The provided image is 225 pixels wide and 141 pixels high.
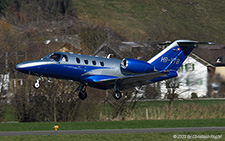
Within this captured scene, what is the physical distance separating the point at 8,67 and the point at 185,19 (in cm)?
12729

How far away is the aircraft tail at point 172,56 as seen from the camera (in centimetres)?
3956

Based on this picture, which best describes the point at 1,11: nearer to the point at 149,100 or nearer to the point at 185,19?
the point at 185,19

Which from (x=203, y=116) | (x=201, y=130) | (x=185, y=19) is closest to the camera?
(x=201, y=130)

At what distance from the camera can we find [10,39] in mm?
73750

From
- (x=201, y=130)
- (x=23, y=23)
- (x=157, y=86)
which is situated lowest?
(x=201, y=130)

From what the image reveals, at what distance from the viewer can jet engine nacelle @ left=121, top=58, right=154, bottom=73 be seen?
35875 mm

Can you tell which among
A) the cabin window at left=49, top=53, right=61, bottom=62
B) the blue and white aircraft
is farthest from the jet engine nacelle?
the cabin window at left=49, top=53, right=61, bottom=62

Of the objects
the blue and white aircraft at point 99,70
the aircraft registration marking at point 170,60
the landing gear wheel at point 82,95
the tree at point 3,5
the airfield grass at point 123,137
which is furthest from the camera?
the tree at point 3,5

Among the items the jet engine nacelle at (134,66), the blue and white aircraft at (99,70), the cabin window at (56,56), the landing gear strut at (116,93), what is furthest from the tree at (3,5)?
the cabin window at (56,56)

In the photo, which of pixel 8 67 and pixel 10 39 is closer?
pixel 8 67

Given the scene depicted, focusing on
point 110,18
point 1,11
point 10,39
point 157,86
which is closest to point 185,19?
point 110,18

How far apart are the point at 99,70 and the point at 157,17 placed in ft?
472

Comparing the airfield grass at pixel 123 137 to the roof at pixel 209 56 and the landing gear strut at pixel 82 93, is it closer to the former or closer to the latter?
the landing gear strut at pixel 82 93

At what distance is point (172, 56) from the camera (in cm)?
4028
